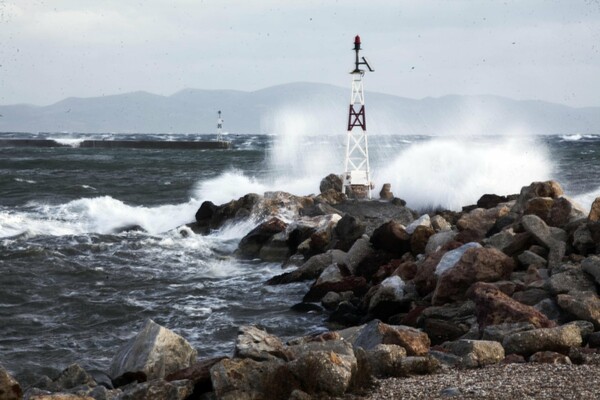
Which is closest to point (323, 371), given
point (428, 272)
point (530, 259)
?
point (428, 272)

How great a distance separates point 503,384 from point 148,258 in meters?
11.6

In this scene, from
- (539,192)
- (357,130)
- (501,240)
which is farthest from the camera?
(357,130)

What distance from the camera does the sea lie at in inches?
419

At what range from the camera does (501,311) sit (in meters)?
8.36

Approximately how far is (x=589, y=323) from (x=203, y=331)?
4853 millimetres

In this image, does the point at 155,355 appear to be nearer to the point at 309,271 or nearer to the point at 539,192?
the point at 309,271

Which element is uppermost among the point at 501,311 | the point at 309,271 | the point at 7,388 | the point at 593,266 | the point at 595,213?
the point at 595,213

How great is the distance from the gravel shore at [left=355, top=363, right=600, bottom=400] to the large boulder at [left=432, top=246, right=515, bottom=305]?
337 cm

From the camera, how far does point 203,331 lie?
35.3 ft

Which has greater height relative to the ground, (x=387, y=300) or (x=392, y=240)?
(x=392, y=240)

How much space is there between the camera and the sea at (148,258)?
10641 millimetres

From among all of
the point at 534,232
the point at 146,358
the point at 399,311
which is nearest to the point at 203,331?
the point at 399,311

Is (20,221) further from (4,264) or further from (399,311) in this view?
(399,311)

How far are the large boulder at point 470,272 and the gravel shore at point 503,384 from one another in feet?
11.0
